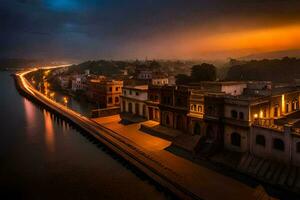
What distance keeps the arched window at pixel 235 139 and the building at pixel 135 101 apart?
72.0 feet

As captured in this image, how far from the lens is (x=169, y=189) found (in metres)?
26.5

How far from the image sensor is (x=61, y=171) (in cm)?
3481

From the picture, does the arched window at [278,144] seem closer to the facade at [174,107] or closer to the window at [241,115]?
the window at [241,115]

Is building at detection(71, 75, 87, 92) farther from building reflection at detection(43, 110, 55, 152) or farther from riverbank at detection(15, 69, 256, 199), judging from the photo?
riverbank at detection(15, 69, 256, 199)

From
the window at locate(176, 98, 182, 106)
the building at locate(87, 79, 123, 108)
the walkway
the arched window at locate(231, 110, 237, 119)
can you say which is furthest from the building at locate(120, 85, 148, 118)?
the arched window at locate(231, 110, 237, 119)

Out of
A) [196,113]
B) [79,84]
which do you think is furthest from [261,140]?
[79,84]

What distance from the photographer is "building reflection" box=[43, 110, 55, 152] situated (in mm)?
45906

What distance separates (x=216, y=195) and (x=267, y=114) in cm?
1504

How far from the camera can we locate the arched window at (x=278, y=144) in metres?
27.3

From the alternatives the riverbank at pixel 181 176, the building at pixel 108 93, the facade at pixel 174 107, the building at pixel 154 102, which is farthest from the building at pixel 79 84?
the riverbank at pixel 181 176

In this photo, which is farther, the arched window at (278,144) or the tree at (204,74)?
the tree at (204,74)

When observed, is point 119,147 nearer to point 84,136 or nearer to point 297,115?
point 84,136

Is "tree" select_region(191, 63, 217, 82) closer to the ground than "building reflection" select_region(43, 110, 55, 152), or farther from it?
farther from it

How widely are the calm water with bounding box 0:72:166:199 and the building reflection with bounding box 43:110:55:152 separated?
18 cm
